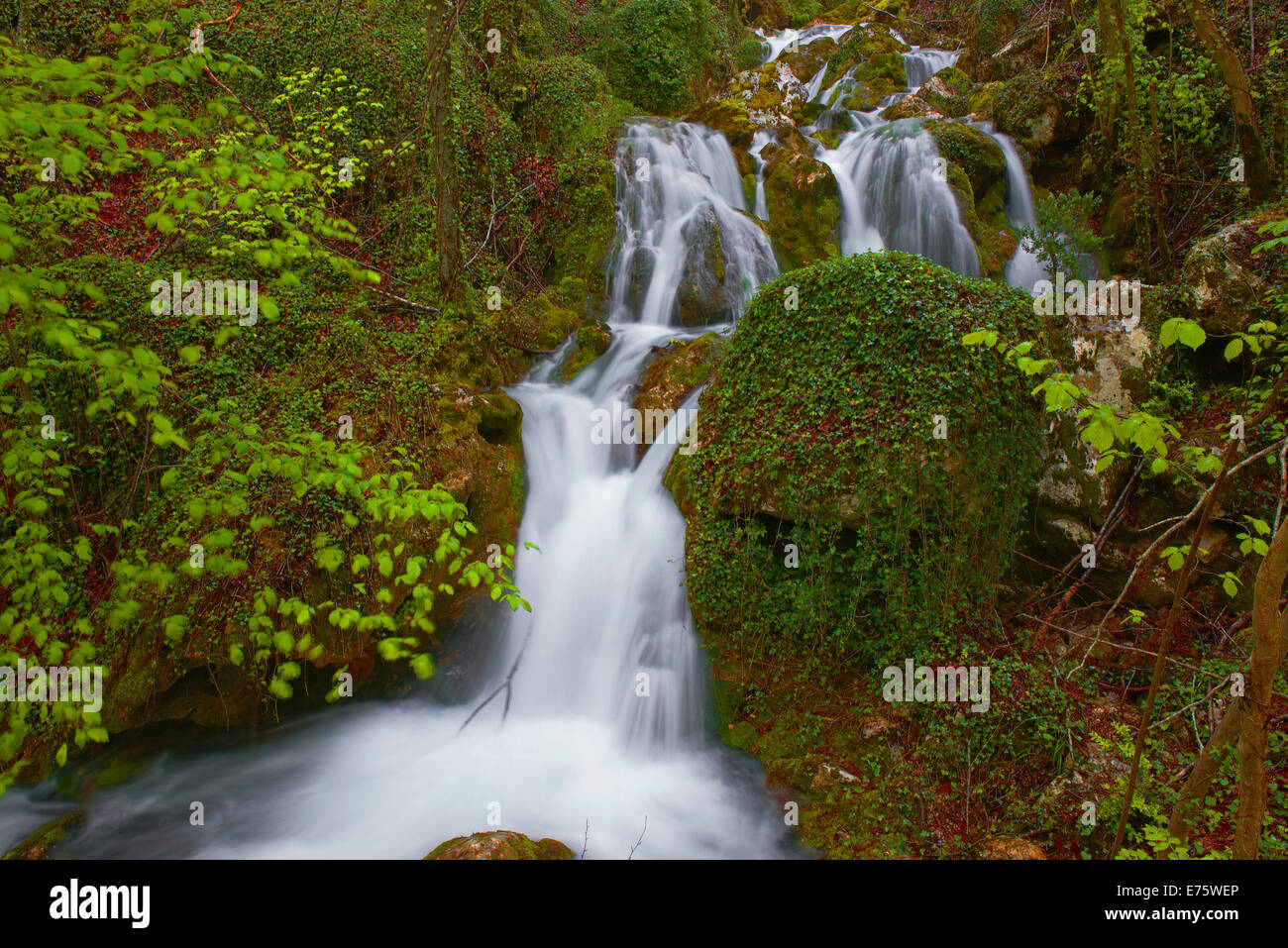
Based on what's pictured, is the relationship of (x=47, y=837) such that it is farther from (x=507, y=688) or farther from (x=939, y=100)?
(x=939, y=100)

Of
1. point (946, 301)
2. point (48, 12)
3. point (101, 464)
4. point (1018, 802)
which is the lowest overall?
point (1018, 802)

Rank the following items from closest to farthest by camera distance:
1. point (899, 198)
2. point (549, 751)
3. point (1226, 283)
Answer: point (549, 751), point (1226, 283), point (899, 198)

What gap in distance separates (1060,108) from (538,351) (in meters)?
10.1

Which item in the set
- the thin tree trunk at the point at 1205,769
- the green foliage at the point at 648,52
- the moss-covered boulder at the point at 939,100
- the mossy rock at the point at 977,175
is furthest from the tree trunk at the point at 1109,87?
the green foliage at the point at 648,52

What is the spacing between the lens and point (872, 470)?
5562 millimetres

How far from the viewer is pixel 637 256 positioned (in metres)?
10.6

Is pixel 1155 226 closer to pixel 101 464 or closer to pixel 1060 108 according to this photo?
pixel 1060 108

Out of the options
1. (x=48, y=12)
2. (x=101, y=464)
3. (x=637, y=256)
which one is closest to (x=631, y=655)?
(x=101, y=464)

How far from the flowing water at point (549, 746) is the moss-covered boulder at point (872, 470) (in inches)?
35.8

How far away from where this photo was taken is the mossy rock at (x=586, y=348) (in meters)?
8.88

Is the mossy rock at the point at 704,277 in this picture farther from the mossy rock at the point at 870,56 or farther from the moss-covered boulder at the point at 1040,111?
the mossy rock at the point at 870,56

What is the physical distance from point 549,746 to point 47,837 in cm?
381

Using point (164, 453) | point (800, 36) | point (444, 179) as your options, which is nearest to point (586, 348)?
point (444, 179)
